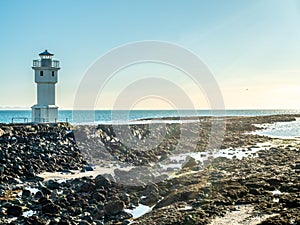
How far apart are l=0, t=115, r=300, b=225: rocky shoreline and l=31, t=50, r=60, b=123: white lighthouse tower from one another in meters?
6.91

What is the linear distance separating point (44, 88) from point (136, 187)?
20.6 m

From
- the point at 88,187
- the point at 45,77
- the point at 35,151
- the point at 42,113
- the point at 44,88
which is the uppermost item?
the point at 45,77

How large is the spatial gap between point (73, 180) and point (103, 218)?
5764 millimetres

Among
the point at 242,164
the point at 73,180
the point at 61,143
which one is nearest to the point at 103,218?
the point at 73,180

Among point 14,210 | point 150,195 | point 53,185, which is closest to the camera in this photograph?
point 14,210

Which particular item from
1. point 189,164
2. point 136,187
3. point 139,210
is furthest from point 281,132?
point 139,210

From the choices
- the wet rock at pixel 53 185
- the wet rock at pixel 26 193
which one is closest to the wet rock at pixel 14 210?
the wet rock at pixel 26 193

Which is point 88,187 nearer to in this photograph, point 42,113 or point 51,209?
point 51,209

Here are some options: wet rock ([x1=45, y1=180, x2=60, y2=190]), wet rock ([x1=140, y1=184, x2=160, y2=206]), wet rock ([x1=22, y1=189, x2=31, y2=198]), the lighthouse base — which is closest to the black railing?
the lighthouse base

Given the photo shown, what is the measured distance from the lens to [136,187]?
15.3m

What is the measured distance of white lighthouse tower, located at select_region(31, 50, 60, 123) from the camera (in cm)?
3381

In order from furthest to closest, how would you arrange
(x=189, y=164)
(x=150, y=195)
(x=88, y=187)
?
(x=189, y=164), (x=88, y=187), (x=150, y=195)

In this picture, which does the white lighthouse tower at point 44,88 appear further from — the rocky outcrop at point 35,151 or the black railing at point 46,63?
the rocky outcrop at point 35,151

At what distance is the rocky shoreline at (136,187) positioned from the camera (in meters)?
11.0
